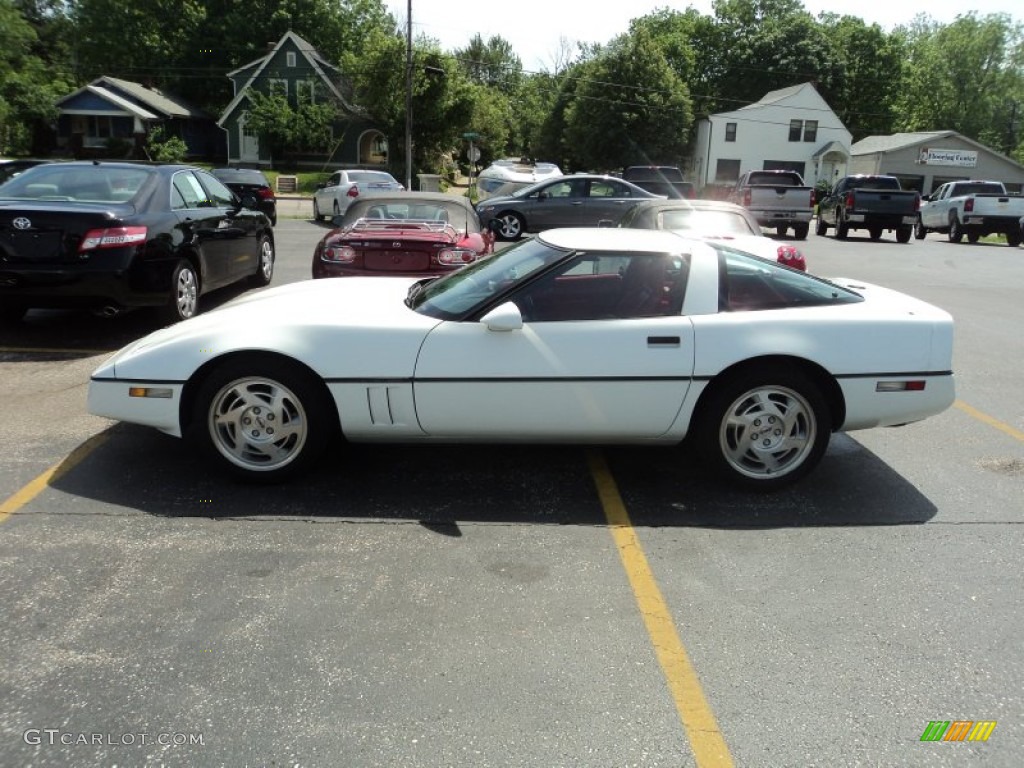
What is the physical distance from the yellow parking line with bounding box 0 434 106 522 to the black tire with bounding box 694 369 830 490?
338 centimetres

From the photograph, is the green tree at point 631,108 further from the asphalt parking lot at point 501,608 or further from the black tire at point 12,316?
the asphalt parking lot at point 501,608

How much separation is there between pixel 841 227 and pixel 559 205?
952cm

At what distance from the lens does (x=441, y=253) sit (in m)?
7.60

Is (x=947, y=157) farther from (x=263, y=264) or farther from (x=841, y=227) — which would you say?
(x=263, y=264)

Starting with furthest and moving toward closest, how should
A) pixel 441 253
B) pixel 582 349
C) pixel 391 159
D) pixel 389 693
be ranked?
1. pixel 391 159
2. pixel 441 253
3. pixel 582 349
4. pixel 389 693

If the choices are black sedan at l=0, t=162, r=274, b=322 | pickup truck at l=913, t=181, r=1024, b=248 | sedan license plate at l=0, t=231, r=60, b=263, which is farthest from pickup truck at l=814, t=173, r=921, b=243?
sedan license plate at l=0, t=231, r=60, b=263

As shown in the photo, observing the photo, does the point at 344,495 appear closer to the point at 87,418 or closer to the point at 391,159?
the point at 87,418

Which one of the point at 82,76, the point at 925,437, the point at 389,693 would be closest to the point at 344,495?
the point at 389,693

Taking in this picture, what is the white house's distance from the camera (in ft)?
188

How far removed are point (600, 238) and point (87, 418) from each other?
3460mm

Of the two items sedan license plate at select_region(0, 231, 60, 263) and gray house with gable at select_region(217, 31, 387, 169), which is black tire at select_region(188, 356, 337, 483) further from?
gray house with gable at select_region(217, 31, 387, 169)

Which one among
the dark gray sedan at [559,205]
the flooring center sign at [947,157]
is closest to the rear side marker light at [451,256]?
the dark gray sedan at [559,205]

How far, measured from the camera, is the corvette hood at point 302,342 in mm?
4082

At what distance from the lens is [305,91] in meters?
45.8
